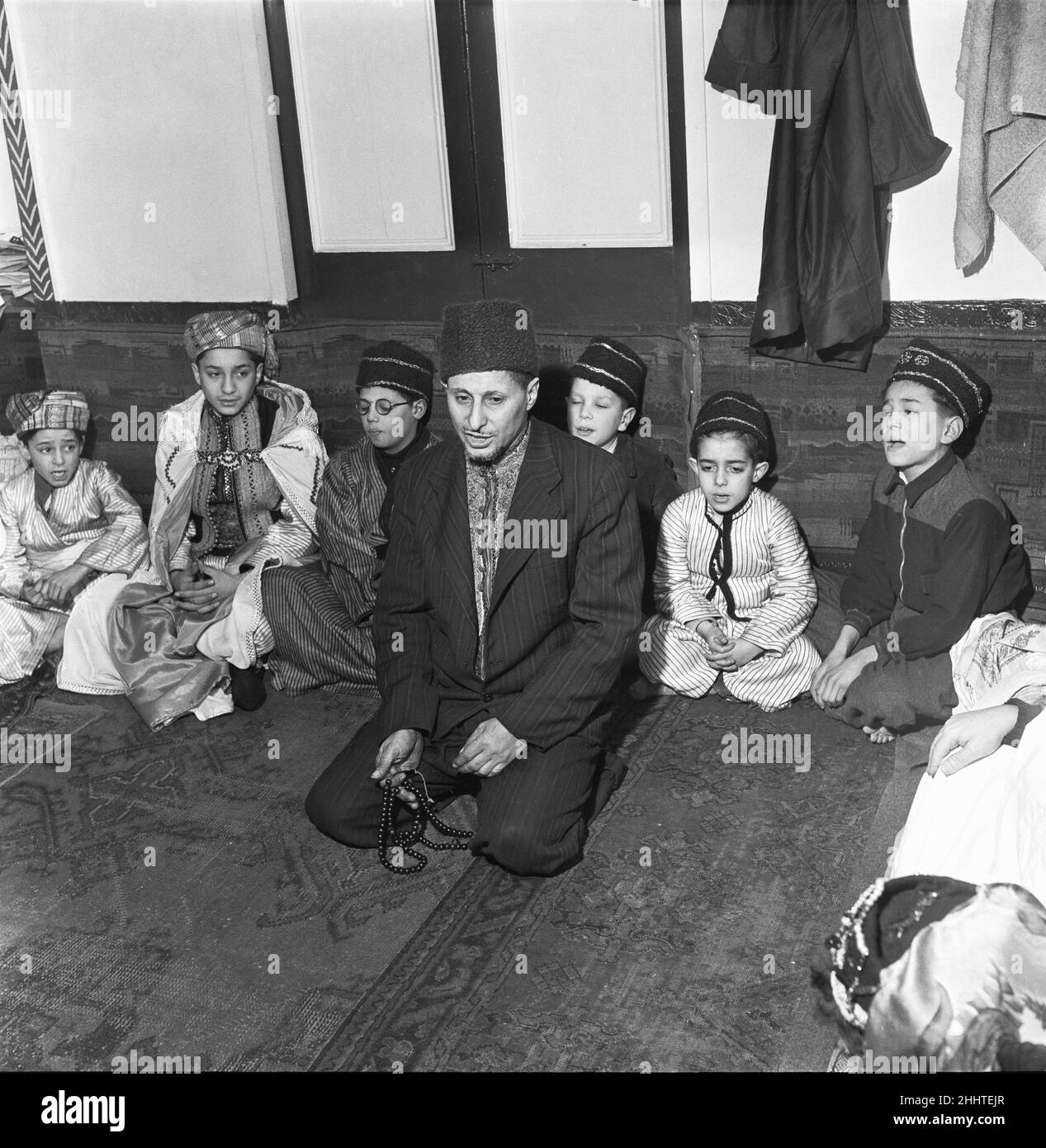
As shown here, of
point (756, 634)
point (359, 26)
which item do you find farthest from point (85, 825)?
point (359, 26)

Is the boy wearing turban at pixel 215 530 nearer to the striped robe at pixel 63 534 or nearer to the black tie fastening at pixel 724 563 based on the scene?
the striped robe at pixel 63 534

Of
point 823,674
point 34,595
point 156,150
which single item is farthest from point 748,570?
point 156,150

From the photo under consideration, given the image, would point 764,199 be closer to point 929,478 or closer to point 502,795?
point 929,478

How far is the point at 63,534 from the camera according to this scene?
4.75m

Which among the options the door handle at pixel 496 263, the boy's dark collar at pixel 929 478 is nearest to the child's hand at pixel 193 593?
the door handle at pixel 496 263

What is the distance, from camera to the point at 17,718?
170 inches

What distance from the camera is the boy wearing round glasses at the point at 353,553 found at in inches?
167

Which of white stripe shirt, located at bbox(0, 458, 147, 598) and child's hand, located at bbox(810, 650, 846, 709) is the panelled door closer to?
white stripe shirt, located at bbox(0, 458, 147, 598)

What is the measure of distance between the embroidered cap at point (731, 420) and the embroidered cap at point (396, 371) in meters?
0.94

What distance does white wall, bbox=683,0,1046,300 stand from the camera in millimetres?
3971

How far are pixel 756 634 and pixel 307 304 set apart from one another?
98.0 inches

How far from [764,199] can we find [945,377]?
959mm

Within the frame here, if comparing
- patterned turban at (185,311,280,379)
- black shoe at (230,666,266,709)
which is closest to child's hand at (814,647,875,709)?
black shoe at (230,666,266,709)

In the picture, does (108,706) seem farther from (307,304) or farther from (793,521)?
(793,521)
